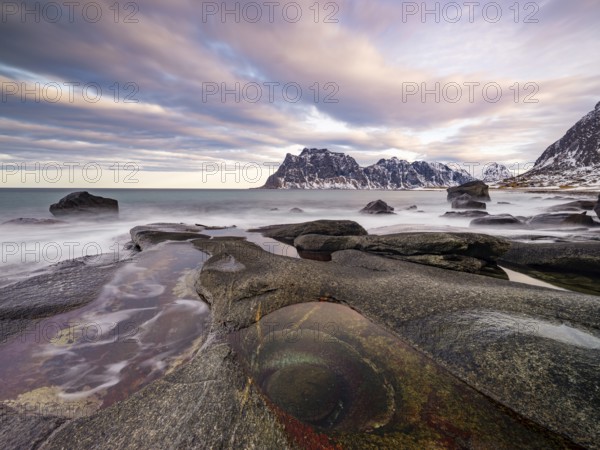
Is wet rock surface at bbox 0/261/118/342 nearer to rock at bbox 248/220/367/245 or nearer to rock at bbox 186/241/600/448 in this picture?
rock at bbox 186/241/600/448

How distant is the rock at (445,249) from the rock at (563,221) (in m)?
14.1

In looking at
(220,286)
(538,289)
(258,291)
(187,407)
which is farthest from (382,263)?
(187,407)

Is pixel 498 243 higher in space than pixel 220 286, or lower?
higher

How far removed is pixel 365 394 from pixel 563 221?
26252 mm

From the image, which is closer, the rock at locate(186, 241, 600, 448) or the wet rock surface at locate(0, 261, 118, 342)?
the rock at locate(186, 241, 600, 448)

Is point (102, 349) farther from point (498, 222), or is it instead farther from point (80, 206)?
point (80, 206)

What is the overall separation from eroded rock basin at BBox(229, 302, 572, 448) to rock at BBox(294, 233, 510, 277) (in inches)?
247

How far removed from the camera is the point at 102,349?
548 cm

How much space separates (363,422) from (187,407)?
2.22 meters

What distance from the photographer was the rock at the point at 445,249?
413 inches

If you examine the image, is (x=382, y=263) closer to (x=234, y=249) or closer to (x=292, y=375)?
(x=234, y=249)

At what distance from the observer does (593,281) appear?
29.8 ft

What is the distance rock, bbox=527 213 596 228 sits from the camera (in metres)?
20.5

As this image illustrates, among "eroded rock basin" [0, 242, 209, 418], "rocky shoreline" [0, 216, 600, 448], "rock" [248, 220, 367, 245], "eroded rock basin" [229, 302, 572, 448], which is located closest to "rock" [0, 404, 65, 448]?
"rocky shoreline" [0, 216, 600, 448]
